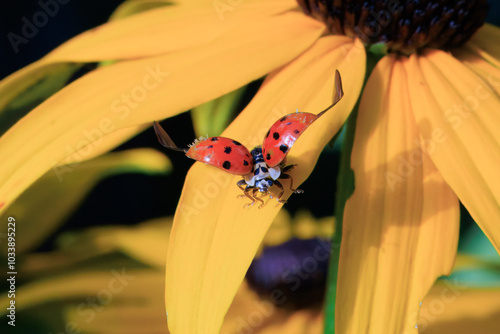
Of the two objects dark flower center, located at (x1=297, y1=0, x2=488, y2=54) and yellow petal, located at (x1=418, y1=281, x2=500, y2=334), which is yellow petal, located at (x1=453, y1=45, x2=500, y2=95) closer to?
dark flower center, located at (x1=297, y1=0, x2=488, y2=54)

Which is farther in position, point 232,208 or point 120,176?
point 120,176

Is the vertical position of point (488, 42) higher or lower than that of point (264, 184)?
higher

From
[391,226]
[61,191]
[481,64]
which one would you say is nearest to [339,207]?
[391,226]

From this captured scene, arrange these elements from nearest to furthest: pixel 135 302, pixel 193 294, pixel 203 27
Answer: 1. pixel 193 294
2. pixel 203 27
3. pixel 135 302

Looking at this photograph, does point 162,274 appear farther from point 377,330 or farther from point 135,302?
point 377,330

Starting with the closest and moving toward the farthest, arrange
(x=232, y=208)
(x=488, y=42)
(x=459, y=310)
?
(x=232, y=208) → (x=488, y=42) → (x=459, y=310)

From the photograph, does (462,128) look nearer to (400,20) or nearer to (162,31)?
(400,20)

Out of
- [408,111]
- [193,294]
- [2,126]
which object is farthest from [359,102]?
[2,126]
